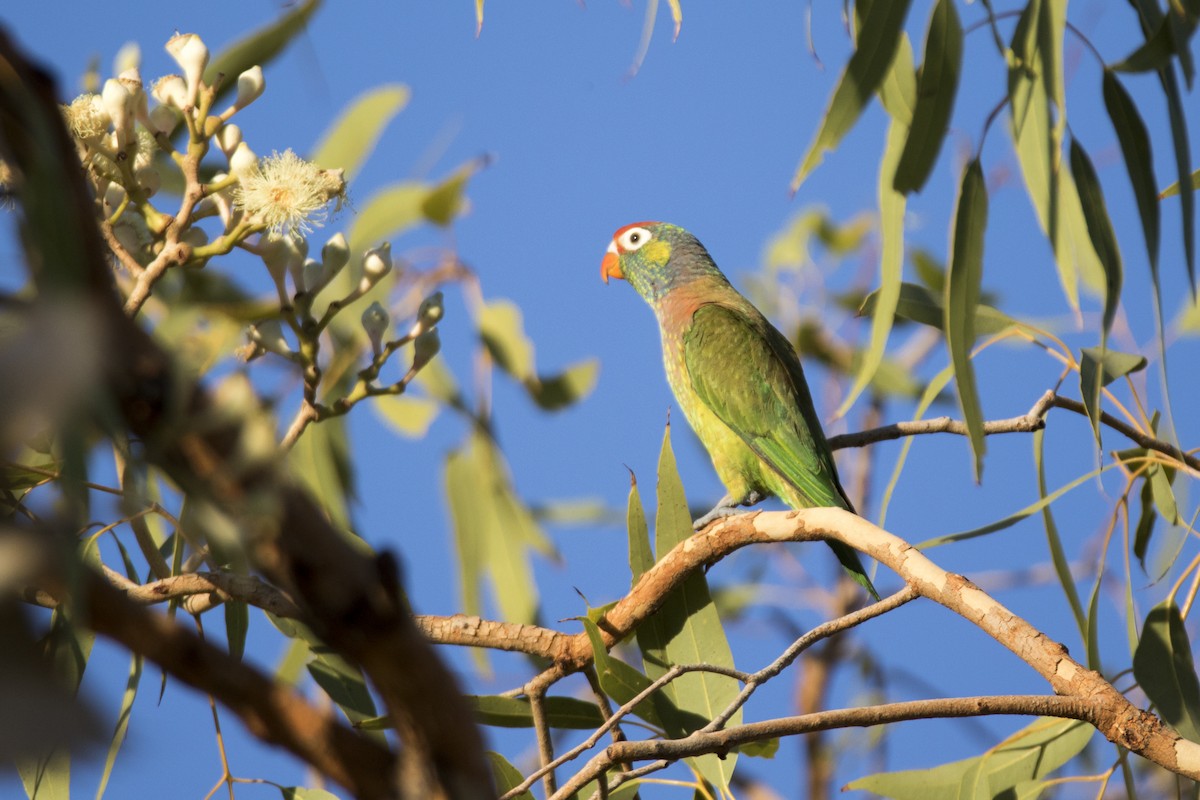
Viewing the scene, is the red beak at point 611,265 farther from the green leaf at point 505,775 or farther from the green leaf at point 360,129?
the green leaf at point 505,775

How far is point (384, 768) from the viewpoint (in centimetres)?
69

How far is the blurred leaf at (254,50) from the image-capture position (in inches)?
98.3

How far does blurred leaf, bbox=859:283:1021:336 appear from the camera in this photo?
2561 millimetres

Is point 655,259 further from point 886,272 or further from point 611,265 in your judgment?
point 886,272

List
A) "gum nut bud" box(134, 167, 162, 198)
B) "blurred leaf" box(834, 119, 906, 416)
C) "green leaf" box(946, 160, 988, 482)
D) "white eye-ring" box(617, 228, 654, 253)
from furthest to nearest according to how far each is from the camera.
A: "white eye-ring" box(617, 228, 654, 253) → "gum nut bud" box(134, 167, 162, 198) → "blurred leaf" box(834, 119, 906, 416) → "green leaf" box(946, 160, 988, 482)

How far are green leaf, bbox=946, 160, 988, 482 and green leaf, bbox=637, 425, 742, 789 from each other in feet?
2.00

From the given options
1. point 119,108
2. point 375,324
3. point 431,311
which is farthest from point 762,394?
point 119,108

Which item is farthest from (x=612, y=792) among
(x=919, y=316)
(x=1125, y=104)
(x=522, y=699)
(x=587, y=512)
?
(x=587, y=512)

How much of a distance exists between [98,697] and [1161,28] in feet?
6.00

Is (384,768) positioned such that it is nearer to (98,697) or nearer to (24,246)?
(98,697)

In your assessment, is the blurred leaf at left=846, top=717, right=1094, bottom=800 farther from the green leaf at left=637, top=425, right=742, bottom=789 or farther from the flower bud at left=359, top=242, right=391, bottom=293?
the flower bud at left=359, top=242, right=391, bottom=293

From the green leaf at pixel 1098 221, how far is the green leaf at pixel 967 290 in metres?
0.18

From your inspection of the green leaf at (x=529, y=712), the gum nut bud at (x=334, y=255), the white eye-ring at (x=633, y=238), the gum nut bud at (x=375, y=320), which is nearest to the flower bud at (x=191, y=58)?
the gum nut bud at (x=334, y=255)

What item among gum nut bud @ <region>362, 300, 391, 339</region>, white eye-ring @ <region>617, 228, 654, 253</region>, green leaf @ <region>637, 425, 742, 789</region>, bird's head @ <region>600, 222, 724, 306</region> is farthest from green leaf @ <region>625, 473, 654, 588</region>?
white eye-ring @ <region>617, 228, 654, 253</region>
